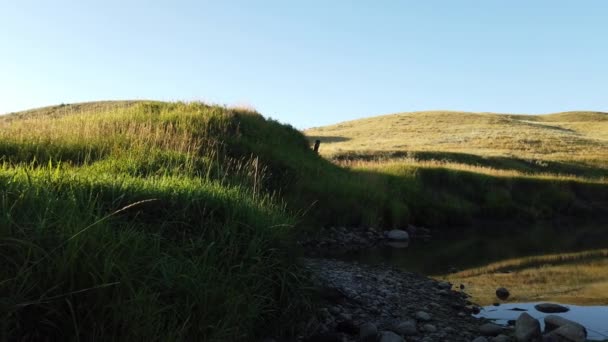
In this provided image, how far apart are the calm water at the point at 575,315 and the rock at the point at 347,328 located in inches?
105

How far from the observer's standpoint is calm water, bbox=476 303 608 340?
788cm

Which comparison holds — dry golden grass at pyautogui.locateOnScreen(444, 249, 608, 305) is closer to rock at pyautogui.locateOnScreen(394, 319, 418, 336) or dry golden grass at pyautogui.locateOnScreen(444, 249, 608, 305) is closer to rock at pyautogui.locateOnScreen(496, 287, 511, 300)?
rock at pyautogui.locateOnScreen(496, 287, 511, 300)

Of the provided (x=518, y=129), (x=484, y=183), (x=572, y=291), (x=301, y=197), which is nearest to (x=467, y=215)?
(x=484, y=183)

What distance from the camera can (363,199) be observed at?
18.3m

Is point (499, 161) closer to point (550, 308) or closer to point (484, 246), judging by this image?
point (484, 246)

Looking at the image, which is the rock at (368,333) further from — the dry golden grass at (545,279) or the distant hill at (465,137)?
the distant hill at (465,137)

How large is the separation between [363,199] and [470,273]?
6351mm

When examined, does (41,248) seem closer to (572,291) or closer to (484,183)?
(572,291)

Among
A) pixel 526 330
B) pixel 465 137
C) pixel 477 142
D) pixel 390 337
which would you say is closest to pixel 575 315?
pixel 526 330

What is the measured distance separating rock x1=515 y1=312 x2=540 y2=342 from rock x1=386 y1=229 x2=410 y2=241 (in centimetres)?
956

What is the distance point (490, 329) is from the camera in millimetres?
7359

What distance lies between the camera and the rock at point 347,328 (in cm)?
680

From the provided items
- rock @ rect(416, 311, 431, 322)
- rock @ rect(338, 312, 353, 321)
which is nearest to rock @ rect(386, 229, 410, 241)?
rock @ rect(416, 311, 431, 322)

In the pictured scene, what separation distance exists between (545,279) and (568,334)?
192 inches
